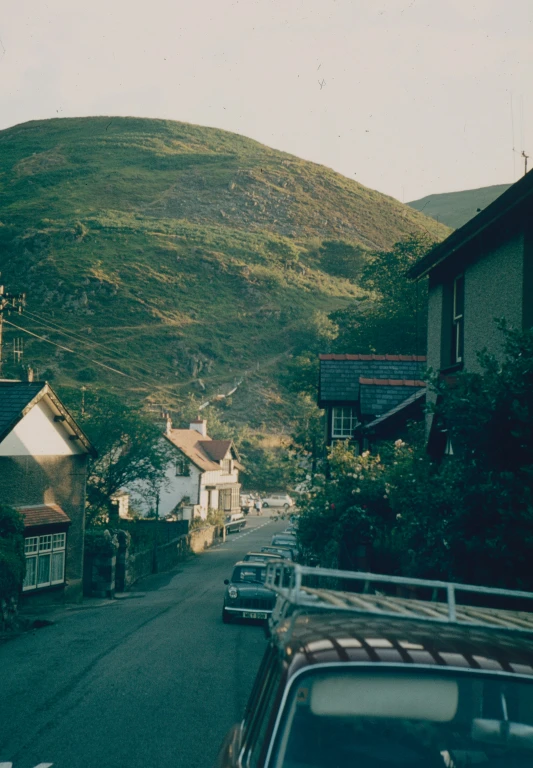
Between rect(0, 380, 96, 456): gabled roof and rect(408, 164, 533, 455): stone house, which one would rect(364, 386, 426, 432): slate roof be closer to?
rect(408, 164, 533, 455): stone house

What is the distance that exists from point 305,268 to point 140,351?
5067 centimetres

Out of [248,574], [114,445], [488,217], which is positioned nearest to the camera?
[488,217]

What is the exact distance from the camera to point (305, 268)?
150m

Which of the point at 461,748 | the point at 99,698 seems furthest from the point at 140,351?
the point at 461,748

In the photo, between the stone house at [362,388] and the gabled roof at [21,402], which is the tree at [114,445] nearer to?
the gabled roof at [21,402]

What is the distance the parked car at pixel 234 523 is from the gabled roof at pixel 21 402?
125 feet

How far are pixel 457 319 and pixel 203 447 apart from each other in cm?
6033

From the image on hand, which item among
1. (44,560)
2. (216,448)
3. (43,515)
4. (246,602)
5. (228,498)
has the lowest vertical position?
(246,602)

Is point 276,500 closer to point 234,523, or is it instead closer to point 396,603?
point 234,523

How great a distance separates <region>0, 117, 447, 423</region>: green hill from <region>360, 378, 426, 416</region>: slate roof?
221 feet

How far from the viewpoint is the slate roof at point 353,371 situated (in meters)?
29.8

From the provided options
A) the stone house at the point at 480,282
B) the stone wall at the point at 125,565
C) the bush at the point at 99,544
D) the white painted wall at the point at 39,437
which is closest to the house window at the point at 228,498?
the stone wall at the point at 125,565

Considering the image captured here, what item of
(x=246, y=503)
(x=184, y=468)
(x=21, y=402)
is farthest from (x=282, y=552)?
(x=246, y=503)

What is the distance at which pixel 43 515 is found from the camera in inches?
1041
